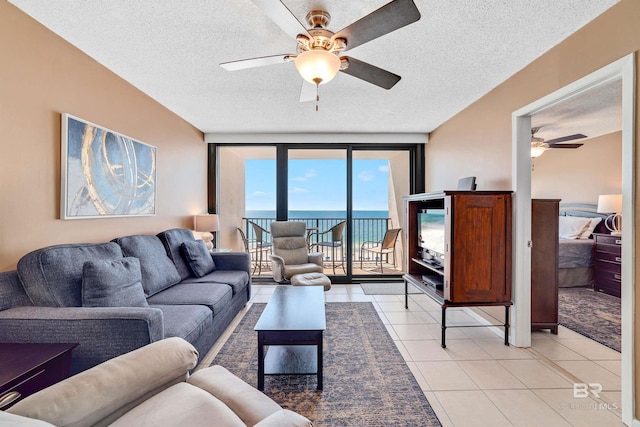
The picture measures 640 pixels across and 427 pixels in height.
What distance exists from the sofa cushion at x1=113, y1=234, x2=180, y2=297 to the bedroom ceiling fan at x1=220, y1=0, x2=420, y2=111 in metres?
1.85

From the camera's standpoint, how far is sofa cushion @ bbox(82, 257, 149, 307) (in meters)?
1.84

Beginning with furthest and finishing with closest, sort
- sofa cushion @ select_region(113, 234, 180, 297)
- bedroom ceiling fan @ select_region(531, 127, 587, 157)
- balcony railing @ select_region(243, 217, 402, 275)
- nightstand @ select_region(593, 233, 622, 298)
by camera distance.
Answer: balcony railing @ select_region(243, 217, 402, 275) → bedroom ceiling fan @ select_region(531, 127, 587, 157) → nightstand @ select_region(593, 233, 622, 298) → sofa cushion @ select_region(113, 234, 180, 297)

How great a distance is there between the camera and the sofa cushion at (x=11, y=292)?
169cm

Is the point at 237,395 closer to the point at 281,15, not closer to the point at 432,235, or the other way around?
the point at 281,15

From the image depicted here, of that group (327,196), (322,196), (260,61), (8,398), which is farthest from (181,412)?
(322,196)

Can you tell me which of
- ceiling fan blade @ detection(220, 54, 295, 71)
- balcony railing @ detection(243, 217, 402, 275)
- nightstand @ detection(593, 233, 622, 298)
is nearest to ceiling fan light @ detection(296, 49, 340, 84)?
ceiling fan blade @ detection(220, 54, 295, 71)

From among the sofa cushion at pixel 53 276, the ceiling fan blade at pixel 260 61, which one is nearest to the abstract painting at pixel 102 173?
the sofa cushion at pixel 53 276

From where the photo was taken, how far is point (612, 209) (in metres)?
4.31

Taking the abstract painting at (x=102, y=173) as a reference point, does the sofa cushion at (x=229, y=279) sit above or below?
below

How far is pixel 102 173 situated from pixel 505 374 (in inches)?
147

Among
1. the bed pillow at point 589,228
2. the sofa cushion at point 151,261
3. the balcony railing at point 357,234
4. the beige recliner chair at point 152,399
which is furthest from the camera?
the balcony railing at point 357,234

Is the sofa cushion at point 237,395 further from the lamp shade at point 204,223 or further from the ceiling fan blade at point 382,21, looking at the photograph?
the lamp shade at point 204,223

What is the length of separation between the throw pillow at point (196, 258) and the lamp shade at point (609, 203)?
234 inches

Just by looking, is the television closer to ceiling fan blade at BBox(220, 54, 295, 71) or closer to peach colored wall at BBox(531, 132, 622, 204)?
ceiling fan blade at BBox(220, 54, 295, 71)
